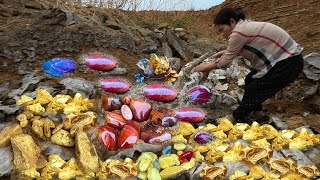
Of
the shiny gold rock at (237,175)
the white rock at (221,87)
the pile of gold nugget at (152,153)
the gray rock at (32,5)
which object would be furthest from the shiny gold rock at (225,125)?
the gray rock at (32,5)

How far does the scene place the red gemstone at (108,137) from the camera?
3340 millimetres

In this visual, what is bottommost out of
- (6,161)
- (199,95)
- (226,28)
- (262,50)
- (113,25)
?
(6,161)

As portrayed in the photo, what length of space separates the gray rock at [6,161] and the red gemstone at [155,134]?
41.3 inches

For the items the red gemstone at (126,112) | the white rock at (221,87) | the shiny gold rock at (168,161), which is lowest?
the shiny gold rock at (168,161)

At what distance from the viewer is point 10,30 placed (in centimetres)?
470

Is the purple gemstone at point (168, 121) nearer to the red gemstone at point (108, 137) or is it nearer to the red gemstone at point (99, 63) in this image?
the red gemstone at point (108, 137)

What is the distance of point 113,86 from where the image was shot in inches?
162

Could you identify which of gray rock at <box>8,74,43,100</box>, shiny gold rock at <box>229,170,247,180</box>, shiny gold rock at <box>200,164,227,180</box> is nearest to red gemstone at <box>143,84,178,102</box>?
gray rock at <box>8,74,43,100</box>

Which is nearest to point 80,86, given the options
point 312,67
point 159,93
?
point 159,93

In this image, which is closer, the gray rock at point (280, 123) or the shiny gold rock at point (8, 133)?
the shiny gold rock at point (8, 133)

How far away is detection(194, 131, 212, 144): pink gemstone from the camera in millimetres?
3476

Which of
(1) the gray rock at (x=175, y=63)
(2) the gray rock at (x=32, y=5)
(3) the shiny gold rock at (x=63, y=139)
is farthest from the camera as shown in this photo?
(2) the gray rock at (x=32, y=5)

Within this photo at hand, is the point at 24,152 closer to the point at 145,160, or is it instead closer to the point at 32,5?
the point at 145,160

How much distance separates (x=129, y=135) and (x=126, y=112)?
374 mm
